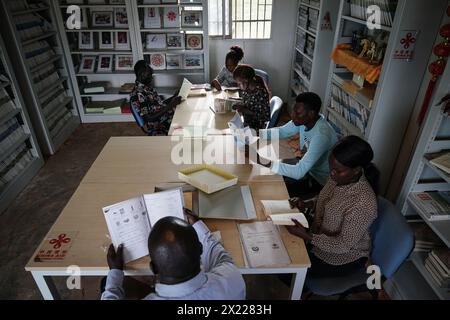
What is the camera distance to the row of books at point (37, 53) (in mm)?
3379

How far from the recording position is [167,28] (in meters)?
3.91

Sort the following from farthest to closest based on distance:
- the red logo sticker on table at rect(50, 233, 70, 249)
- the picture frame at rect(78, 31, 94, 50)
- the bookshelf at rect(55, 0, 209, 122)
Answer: the picture frame at rect(78, 31, 94, 50) < the bookshelf at rect(55, 0, 209, 122) < the red logo sticker on table at rect(50, 233, 70, 249)

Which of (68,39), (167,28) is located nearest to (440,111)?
(167,28)

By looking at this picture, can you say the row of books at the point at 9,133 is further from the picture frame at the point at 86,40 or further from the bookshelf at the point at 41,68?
the picture frame at the point at 86,40

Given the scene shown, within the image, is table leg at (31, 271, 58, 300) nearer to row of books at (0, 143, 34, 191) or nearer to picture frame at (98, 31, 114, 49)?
row of books at (0, 143, 34, 191)

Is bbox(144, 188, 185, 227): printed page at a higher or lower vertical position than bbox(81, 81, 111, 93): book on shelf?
higher

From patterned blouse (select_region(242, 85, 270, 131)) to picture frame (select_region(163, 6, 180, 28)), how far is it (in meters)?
1.83

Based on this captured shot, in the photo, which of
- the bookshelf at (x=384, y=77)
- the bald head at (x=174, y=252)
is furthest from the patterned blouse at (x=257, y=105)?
the bald head at (x=174, y=252)

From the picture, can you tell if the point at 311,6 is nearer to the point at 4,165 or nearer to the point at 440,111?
the point at 440,111

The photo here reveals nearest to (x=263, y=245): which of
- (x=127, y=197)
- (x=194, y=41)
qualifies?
(x=127, y=197)

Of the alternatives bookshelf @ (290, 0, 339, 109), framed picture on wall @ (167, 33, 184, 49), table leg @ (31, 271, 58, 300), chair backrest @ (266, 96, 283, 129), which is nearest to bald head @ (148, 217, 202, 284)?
table leg @ (31, 271, 58, 300)

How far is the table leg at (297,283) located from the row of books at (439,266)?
79 centimetres

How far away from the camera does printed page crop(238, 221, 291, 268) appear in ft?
4.05
